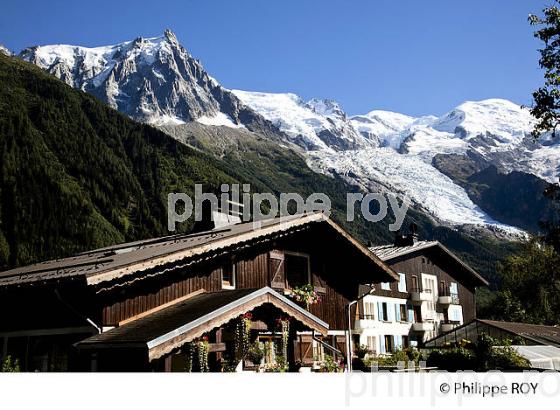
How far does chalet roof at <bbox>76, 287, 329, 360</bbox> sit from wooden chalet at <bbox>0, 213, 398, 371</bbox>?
27mm

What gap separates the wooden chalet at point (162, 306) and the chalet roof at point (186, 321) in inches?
1.1

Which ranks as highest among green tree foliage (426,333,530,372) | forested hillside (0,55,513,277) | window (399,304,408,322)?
forested hillside (0,55,513,277)

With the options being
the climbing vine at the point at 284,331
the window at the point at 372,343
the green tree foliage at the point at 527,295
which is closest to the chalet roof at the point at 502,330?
the window at the point at 372,343

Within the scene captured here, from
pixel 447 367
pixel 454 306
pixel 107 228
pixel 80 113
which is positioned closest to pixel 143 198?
pixel 107 228

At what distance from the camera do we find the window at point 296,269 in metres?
Result: 21.4

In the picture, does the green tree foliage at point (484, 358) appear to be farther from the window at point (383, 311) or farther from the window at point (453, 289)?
the window at point (453, 289)

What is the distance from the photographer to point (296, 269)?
21.8m

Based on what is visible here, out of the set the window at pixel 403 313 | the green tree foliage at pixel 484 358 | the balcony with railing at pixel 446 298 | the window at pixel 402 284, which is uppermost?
the window at pixel 402 284

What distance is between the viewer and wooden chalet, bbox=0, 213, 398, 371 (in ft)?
45.4

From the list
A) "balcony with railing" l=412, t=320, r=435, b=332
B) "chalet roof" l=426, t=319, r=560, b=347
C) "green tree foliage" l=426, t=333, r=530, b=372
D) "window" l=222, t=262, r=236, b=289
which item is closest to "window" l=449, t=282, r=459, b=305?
"balcony with railing" l=412, t=320, r=435, b=332

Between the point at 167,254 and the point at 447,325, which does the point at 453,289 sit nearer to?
the point at 447,325

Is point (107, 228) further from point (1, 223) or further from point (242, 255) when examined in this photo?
point (242, 255)

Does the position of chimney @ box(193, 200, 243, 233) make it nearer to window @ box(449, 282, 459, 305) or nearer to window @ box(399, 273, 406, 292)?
window @ box(399, 273, 406, 292)
